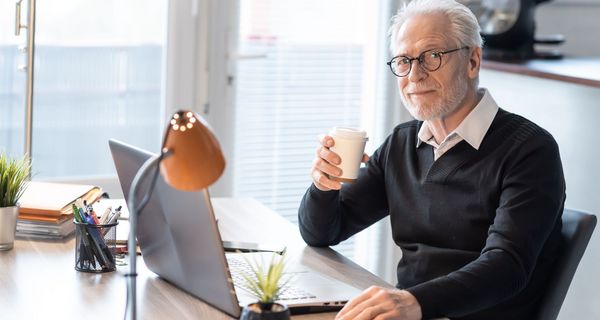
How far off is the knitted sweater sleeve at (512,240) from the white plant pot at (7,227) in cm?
82

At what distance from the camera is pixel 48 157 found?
317 centimetres

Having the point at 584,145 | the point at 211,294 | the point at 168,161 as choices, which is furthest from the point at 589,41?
the point at 168,161

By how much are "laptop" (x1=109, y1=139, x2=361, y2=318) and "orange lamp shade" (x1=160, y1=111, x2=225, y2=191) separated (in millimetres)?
207

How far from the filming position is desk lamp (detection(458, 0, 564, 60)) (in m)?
3.52

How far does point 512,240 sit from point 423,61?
1.56 feet

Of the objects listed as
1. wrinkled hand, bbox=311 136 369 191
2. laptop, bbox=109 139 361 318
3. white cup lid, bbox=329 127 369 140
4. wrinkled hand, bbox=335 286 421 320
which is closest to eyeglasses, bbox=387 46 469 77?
wrinkled hand, bbox=311 136 369 191

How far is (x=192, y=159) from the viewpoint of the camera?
1.22 meters

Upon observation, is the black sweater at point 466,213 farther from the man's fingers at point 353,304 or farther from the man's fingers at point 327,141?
the man's fingers at point 327,141

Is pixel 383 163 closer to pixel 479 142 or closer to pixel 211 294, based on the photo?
pixel 479 142

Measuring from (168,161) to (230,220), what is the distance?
98 centimetres

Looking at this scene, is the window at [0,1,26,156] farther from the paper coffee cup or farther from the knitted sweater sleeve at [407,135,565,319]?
the knitted sweater sleeve at [407,135,565,319]

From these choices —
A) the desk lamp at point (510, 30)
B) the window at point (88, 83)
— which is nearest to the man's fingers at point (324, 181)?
the window at point (88, 83)

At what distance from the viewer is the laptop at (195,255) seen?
148 cm

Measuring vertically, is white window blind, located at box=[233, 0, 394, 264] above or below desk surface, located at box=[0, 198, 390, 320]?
above
